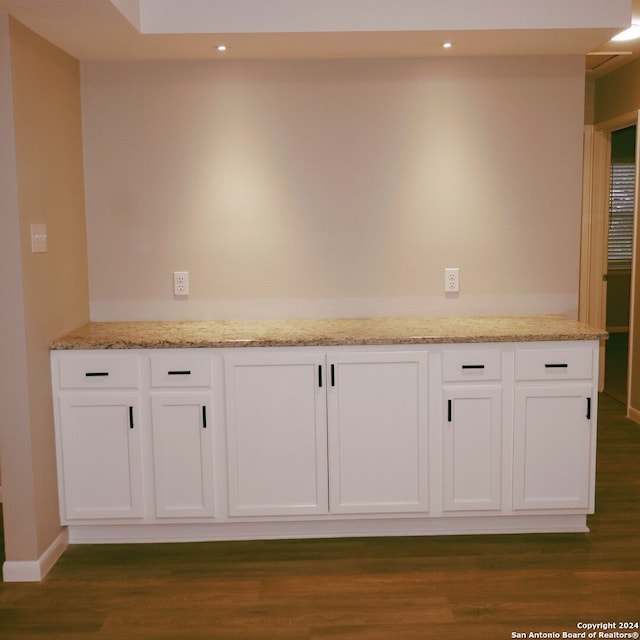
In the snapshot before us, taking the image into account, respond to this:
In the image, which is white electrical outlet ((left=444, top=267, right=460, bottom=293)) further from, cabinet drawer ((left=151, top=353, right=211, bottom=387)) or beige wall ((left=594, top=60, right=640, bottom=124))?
beige wall ((left=594, top=60, right=640, bottom=124))

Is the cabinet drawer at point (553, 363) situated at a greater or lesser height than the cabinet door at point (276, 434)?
greater

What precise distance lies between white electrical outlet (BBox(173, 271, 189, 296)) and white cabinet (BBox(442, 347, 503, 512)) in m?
1.35

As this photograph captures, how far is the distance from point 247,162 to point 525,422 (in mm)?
1793

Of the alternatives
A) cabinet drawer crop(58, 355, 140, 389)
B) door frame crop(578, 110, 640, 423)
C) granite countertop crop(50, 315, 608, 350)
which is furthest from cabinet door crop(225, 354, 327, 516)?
door frame crop(578, 110, 640, 423)

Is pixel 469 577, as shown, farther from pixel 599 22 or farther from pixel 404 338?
pixel 599 22

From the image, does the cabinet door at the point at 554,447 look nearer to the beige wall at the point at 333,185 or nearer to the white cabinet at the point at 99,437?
the beige wall at the point at 333,185

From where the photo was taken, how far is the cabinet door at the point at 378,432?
3.30 meters

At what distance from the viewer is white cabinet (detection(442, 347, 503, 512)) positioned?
10.9 ft

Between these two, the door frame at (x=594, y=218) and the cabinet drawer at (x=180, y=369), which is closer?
the cabinet drawer at (x=180, y=369)

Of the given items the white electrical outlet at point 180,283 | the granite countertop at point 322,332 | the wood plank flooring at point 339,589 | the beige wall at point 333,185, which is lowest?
the wood plank flooring at point 339,589

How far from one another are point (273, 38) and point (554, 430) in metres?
2.07

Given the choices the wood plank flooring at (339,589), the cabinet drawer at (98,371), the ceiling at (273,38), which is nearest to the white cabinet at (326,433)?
the wood plank flooring at (339,589)

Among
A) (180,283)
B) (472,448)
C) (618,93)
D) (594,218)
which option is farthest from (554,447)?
A: (618,93)

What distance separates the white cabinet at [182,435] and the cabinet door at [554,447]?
1344 millimetres
